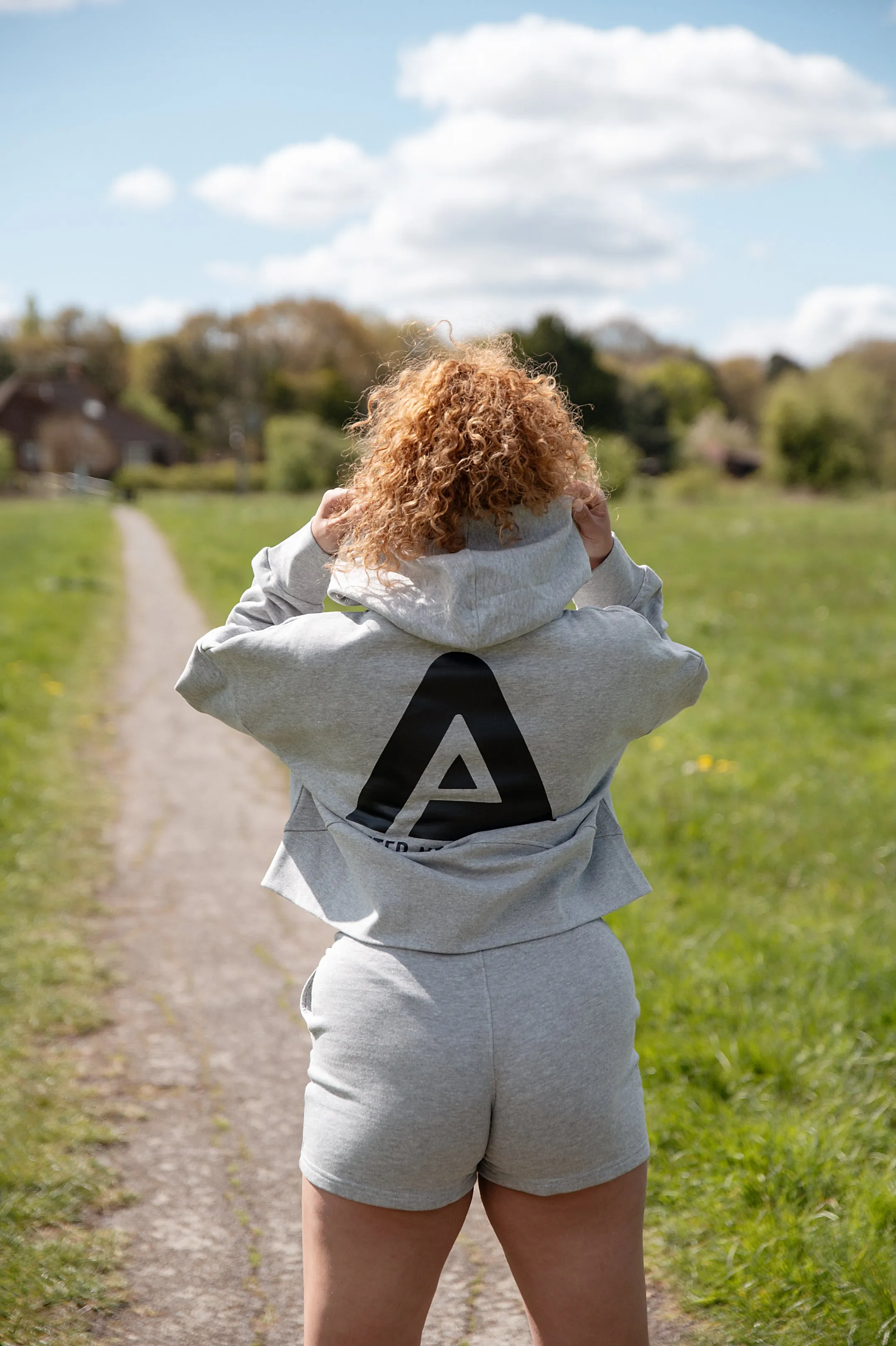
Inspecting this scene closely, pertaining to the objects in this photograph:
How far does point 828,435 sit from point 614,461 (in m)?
27.9

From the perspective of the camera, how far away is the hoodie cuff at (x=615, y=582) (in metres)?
2.01

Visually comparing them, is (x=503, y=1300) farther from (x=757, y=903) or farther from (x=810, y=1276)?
(x=757, y=903)

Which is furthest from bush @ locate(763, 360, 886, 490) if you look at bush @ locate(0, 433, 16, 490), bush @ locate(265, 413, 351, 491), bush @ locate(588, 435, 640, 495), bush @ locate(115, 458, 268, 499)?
bush @ locate(0, 433, 16, 490)

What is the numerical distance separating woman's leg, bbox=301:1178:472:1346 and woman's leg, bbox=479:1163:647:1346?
5.8 inches

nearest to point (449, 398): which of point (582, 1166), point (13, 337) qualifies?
point (582, 1166)

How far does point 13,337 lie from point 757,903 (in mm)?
84122

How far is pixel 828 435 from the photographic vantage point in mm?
52969

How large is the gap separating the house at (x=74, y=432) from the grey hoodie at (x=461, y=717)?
66939mm

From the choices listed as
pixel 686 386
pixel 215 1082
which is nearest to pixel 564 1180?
pixel 215 1082

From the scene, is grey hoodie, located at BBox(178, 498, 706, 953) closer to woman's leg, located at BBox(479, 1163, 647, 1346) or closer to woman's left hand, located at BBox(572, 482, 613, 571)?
woman's left hand, located at BBox(572, 482, 613, 571)

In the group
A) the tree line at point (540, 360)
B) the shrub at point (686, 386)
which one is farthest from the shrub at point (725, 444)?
the shrub at point (686, 386)

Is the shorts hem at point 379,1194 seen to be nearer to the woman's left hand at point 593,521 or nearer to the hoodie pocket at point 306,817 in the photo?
the hoodie pocket at point 306,817

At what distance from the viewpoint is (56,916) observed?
500cm

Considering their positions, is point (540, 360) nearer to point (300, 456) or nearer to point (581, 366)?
point (300, 456)
